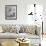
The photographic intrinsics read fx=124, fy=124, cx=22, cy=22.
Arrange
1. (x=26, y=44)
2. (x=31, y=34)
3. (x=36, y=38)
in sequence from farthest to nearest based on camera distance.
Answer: (x=31, y=34) → (x=36, y=38) → (x=26, y=44)

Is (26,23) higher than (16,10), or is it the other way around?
(16,10)

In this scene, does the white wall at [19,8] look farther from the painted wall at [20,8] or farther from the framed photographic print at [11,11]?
the framed photographic print at [11,11]

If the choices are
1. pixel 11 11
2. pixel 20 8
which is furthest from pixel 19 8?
pixel 11 11

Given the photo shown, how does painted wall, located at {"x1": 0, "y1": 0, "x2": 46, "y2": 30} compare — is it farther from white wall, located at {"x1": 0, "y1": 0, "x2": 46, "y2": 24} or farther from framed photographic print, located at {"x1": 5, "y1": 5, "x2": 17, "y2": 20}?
framed photographic print, located at {"x1": 5, "y1": 5, "x2": 17, "y2": 20}

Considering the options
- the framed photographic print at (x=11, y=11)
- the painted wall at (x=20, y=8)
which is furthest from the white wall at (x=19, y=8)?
the framed photographic print at (x=11, y=11)

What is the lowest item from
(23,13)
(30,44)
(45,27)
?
(30,44)

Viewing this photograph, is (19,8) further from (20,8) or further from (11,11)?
(11,11)

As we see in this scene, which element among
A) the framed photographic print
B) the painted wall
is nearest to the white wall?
the painted wall

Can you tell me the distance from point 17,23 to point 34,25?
2.31 feet

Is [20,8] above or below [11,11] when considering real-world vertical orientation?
above

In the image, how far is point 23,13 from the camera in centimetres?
507

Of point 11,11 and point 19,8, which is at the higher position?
point 19,8

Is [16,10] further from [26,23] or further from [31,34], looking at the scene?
[31,34]

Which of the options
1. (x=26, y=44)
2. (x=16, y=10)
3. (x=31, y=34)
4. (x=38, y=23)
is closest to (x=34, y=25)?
(x=38, y=23)
